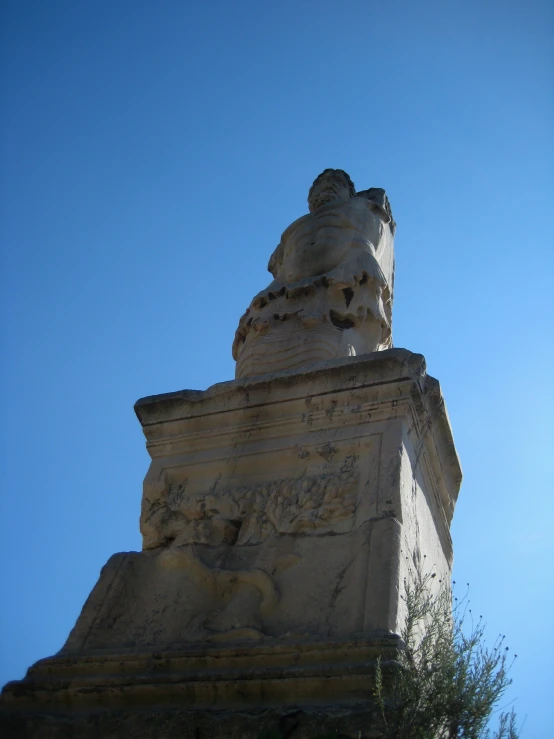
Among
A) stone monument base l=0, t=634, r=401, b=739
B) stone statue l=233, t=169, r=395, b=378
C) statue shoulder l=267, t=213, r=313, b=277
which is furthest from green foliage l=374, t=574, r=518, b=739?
statue shoulder l=267, t=213, r=313, b=277

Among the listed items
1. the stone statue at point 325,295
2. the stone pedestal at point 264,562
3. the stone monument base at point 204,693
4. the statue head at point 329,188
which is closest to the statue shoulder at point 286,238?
the stone statue at point 325,295

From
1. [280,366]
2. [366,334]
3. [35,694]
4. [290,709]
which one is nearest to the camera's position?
[290,709]

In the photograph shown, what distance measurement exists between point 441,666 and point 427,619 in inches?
30.0

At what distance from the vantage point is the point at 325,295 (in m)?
5.70

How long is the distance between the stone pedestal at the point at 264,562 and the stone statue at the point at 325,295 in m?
0.65

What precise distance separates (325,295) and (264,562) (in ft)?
7.75

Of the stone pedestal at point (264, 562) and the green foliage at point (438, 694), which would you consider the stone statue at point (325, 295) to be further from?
the green foliage at point (438, 694)

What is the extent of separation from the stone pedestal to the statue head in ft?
10.6

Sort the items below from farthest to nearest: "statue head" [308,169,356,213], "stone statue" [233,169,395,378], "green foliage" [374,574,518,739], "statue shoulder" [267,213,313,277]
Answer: "statue head" [308,169,356,213] → "statue shoulder" [267,213,313,277] → "stone statue" [233,169,395,378] → "green foliage" [374,574,518,739]

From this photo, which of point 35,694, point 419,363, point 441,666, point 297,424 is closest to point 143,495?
point 297,424

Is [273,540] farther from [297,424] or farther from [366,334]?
[366,334]

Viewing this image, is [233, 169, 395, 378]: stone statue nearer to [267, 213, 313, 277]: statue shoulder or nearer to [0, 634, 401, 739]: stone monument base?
[267, 213, 313, 277]: statue shoulder

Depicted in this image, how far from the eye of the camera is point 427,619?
373 centimetres

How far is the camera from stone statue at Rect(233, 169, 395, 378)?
5.27m
